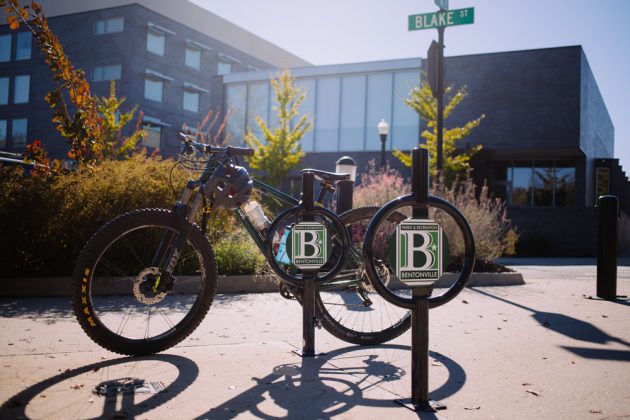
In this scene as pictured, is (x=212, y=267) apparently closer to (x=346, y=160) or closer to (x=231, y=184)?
(x=231, y=184)

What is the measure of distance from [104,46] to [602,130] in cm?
3420

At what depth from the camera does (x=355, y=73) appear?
3247 centimetres

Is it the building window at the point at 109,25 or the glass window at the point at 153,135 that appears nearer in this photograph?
the building window at the point at 109,25

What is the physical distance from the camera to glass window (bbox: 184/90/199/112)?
4688 cm

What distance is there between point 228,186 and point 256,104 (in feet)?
106

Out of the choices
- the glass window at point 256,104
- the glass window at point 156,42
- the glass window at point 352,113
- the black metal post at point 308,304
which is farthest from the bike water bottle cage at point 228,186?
the glass window at point 156,42

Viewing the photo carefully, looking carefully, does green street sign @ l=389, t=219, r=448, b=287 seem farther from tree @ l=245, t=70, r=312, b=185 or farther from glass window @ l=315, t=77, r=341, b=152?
glass window @ l=315, t=77, r=341, b=152

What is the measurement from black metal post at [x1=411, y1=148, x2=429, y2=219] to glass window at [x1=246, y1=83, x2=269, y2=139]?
3261cm

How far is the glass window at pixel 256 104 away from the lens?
3541 centimetres

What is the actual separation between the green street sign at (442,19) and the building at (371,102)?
48.6 feet

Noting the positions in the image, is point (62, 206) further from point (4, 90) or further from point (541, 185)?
point (4, 90)

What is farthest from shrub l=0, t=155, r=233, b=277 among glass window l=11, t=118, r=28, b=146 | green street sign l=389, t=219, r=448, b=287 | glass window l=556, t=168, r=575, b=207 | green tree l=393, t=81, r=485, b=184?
glass window l=11, t=118, r=28, b=146

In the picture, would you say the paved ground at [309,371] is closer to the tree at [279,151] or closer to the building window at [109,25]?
the tree at [279,151]

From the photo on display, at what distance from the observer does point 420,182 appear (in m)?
3.09
